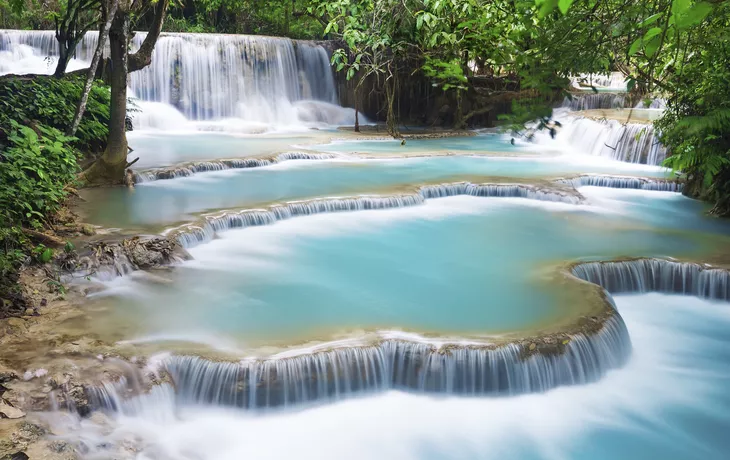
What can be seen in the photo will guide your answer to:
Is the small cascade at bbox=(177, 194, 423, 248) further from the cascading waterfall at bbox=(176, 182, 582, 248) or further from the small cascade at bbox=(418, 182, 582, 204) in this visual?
the small cascade at bbox=(418, 182, 582, 204)

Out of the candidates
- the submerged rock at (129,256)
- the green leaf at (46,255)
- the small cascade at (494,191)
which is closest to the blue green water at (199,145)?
the small cascade at (494,191)

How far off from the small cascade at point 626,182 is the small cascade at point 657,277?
14.7 feet

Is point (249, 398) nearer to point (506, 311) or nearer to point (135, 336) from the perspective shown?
point (135, 336)

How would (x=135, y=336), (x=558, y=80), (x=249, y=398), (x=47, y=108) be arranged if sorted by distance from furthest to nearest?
(x=47, y=108)
(x=135, y=336)
(x=249, y=398)
(x=558, y=80)

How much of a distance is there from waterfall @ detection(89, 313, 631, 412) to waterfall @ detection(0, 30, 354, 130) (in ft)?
49.1

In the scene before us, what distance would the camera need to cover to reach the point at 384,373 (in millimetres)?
5016

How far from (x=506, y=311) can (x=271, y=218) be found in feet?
12.7

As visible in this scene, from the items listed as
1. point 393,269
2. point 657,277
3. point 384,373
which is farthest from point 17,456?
point 657,277

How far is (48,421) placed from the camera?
4203 millimetres

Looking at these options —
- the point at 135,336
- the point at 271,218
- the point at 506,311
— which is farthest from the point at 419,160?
the point at 135,336

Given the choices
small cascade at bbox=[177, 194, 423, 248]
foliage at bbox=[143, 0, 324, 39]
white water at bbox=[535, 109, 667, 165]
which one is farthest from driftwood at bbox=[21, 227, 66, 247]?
foliage at bbox=[143, 0, 324, 39]

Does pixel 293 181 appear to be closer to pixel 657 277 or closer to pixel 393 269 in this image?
pixel 393 269

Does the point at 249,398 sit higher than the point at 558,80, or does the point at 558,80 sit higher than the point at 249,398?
the point at 558,80

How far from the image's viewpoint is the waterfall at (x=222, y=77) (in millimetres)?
19250
